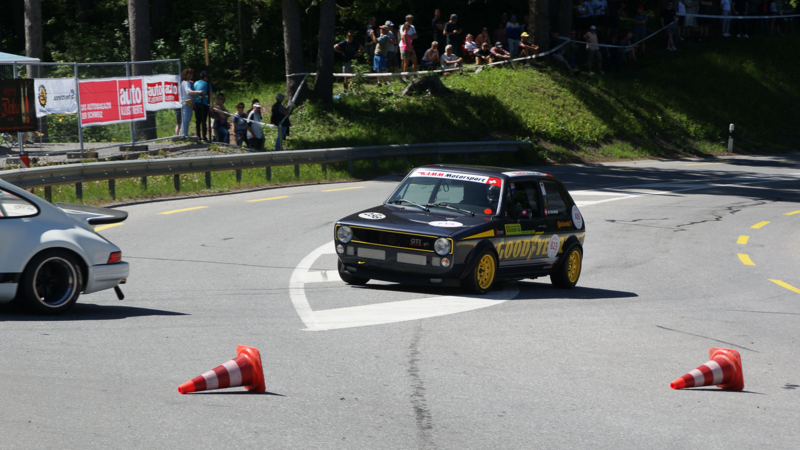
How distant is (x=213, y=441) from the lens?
5.34m

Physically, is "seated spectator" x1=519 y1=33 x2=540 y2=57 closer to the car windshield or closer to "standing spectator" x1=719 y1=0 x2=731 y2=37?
"standing spectator" x1=719 y1=0 x2=731 y2=37

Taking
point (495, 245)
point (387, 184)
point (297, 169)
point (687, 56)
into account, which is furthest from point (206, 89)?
point (687, 56)

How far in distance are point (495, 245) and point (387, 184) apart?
12.8 meters

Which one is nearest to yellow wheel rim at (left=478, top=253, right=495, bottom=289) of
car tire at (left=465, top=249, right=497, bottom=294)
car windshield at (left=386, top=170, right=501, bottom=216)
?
car tire at (left=465, top=249, right=497, bottom=294)

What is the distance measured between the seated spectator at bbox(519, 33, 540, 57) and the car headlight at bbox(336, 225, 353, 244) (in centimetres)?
2702

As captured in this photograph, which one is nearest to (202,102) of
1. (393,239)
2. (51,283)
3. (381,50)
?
(381,50)

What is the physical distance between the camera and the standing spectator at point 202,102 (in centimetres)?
2502

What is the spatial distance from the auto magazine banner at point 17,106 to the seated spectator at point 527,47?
20719mm

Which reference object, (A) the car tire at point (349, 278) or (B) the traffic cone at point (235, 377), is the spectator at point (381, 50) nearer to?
(A) the car tire at point (349, 278)

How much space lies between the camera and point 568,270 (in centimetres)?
1220

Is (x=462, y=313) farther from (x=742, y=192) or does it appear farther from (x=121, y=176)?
(x=742, y=192)

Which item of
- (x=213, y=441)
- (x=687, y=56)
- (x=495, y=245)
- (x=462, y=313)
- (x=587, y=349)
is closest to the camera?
(x=213, y=441)

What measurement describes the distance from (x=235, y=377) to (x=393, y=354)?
6.01ft

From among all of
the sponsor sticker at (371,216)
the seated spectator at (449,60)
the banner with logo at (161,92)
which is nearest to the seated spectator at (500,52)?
the seated spectator at (449,60)
